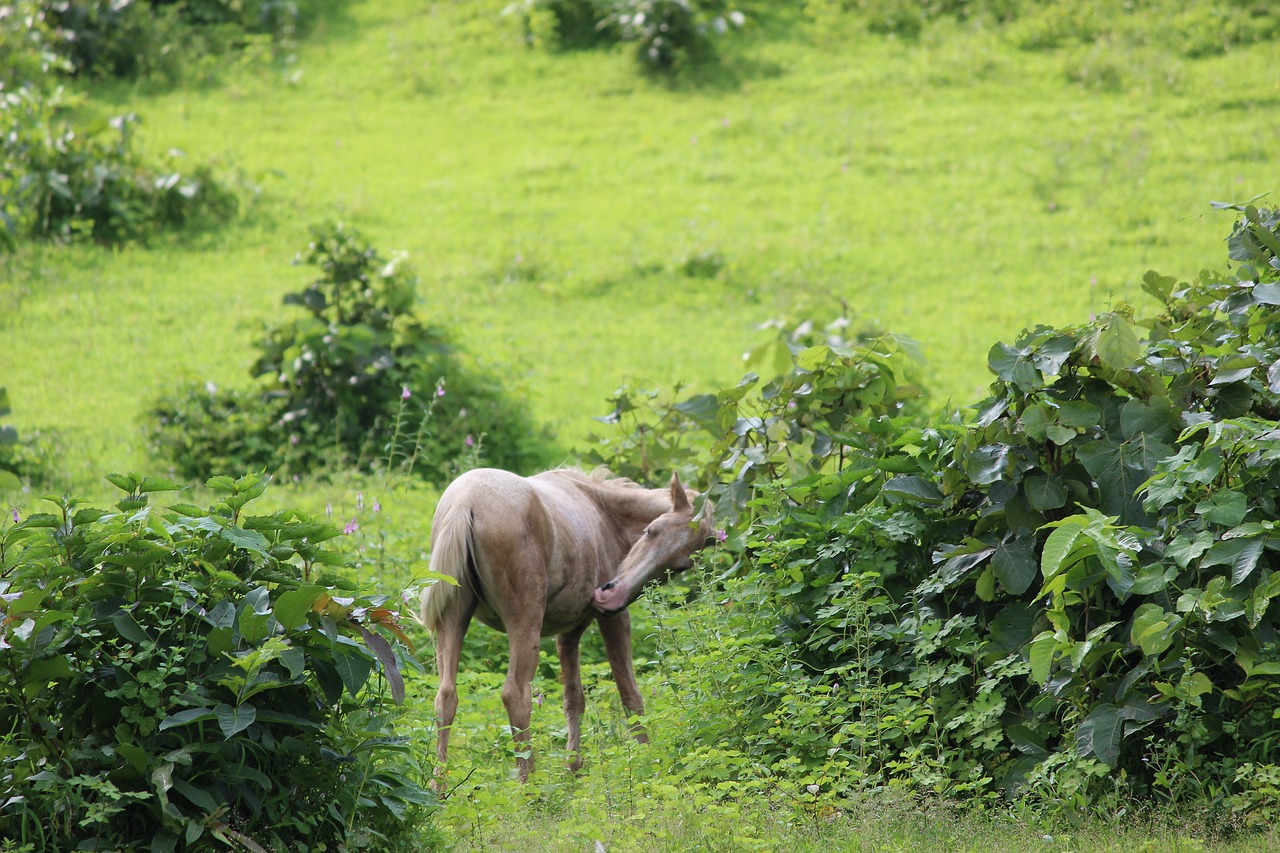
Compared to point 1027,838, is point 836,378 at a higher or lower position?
higher

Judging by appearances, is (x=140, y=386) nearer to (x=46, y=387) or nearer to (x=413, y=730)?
(x=46, y=387)

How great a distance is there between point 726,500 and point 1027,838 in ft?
8.00

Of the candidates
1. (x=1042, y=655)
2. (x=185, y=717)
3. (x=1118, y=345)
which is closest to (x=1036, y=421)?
(x=1118, y=345)

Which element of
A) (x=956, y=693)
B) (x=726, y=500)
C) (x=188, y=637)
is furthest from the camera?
(x=726, y=500)

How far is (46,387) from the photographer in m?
11.5

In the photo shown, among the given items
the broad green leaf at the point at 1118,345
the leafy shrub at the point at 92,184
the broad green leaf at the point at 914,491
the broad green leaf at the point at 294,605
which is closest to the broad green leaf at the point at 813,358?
the broad green leaf at the point at 914,491

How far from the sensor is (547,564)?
241 inches

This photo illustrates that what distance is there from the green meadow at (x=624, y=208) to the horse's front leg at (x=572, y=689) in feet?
0.33

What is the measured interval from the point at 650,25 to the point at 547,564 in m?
15.0

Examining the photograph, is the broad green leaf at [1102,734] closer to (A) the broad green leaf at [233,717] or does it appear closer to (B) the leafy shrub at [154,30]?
(A) the broad green leaf at [233,717]

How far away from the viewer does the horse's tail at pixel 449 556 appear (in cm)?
579

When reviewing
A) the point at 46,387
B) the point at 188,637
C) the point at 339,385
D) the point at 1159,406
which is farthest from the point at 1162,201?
the point at 188,637

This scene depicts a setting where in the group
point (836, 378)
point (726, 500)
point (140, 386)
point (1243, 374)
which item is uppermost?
point (1243, 374)

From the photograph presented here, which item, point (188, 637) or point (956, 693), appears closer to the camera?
point (188, 637)
